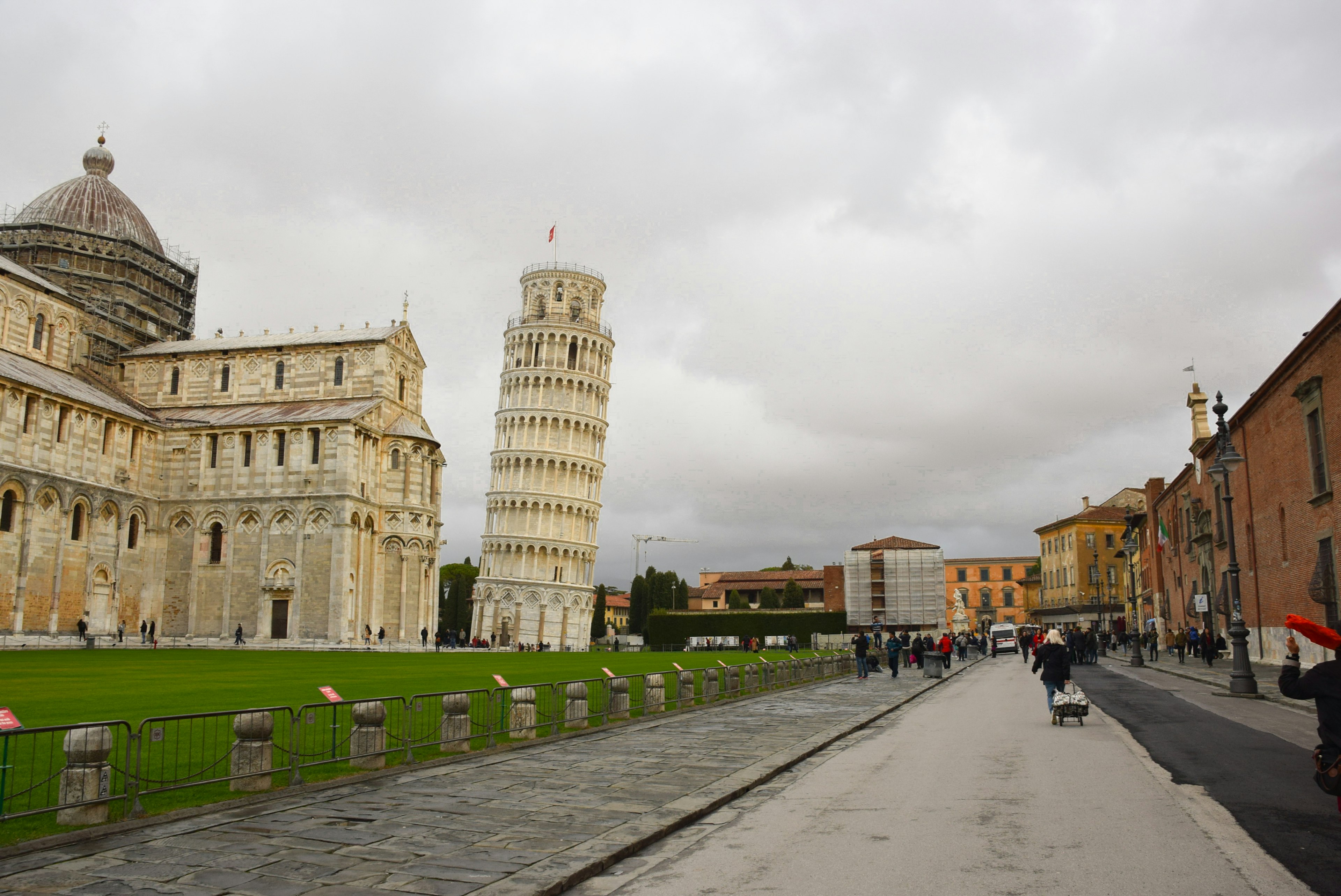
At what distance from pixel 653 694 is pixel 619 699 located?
136 cm

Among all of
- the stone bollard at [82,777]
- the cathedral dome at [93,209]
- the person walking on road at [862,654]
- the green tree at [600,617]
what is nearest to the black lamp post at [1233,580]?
the person walking on road at [862,654]

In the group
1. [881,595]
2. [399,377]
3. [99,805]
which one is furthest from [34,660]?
[881,595]

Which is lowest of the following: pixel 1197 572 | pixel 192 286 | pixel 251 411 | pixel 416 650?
pixel 416 650

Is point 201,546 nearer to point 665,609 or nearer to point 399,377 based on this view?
point 399,377

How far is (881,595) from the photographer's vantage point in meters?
78.4

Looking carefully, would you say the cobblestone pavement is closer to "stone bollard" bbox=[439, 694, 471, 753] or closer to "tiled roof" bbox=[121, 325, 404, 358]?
"stone bollard" bbox=[439, 694, 471, 753]

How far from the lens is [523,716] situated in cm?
1332

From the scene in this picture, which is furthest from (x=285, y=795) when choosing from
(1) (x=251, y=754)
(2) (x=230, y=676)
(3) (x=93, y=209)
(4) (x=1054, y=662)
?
(3) (x=93, y=209)

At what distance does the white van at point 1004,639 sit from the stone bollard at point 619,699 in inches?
2081

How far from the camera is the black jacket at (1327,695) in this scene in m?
6.13

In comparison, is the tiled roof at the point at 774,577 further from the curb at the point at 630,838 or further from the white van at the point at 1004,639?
the curb at the point at 630,838

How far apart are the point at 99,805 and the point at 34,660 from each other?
2951 cm

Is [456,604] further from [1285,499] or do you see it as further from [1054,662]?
[1054,662]

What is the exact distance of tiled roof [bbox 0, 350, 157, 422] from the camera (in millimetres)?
48000
